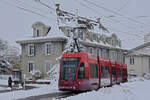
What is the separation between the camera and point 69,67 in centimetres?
2142

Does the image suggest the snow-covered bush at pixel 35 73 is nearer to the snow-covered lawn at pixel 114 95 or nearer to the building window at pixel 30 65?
the building window at pixel 30 65

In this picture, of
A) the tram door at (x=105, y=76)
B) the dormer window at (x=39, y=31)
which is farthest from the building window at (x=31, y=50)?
the tram door at (x=105, y=76)

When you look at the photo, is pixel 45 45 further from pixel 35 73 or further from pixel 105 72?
pixel 105 72

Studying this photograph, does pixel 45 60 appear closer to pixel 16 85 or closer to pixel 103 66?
pixel 16 85

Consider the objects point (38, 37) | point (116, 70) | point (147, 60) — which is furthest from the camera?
point (147, 60)

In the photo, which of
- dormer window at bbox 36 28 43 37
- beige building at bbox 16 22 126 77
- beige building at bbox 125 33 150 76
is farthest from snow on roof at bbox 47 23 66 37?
beige building at bbox 125 33 150 76

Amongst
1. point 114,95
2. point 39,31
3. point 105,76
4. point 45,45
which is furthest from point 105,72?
point 39,31

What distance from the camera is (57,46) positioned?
149 ft

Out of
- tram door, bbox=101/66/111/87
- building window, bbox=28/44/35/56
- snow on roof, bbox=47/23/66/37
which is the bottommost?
tram door, bbox=101/66/111/87

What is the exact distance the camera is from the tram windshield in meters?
21.2

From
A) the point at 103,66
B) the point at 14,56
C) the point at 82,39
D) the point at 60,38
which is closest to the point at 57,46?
the point at 60,38

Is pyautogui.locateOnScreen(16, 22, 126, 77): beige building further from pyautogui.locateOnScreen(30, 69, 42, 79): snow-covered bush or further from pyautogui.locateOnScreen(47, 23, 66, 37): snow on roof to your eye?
pyautogui.locateOnScreen(30, 69, 42, 79): snow-covered bush

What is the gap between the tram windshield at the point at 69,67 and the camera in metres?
21.2

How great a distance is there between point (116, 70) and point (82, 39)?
17272 millimetres
